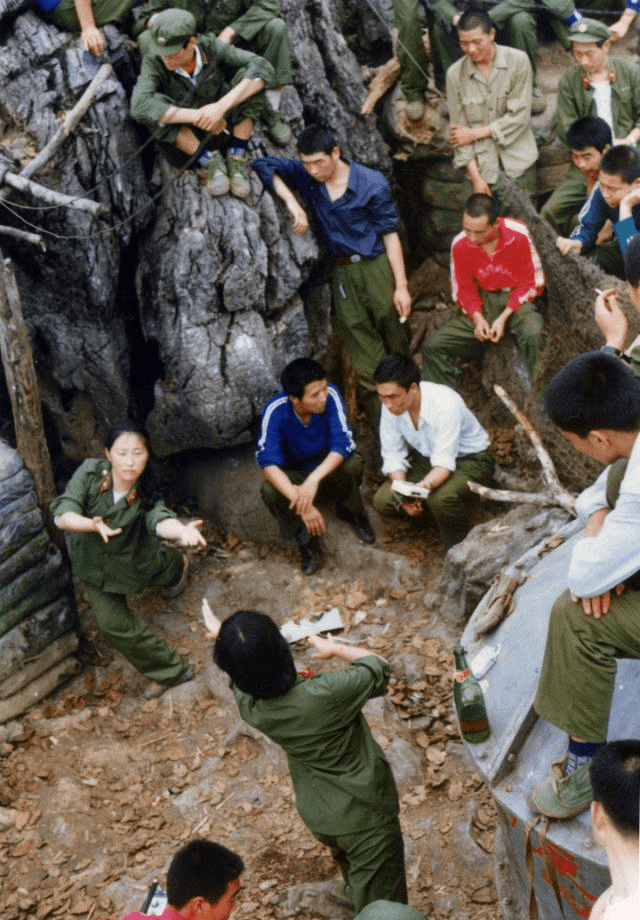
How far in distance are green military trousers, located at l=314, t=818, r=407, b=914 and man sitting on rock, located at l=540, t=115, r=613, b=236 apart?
208 inches

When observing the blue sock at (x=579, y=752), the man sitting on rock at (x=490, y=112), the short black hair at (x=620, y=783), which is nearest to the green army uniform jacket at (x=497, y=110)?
the man sitting on rock at (x=490, y=112)

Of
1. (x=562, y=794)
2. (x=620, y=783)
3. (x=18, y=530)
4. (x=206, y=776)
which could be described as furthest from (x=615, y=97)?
(x=620, y=783)

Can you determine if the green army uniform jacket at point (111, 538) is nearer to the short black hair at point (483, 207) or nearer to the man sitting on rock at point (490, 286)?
the man sitting on rock at point (490, 286)

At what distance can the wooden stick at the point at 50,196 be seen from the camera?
8.73 metres

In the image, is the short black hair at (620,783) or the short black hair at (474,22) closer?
the short black hair at (620,783)

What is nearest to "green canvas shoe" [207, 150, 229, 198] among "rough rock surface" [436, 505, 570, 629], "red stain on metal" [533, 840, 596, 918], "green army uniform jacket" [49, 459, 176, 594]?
"green army uniform jacket" [49, 459, 176, 594]

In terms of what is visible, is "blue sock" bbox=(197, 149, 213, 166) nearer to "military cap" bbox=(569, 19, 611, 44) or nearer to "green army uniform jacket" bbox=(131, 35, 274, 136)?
"green army uniform jacket" bbox=(131, 35, 274, 136)

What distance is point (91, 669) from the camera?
31.0 feet

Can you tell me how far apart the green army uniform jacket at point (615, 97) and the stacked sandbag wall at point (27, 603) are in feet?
17.7

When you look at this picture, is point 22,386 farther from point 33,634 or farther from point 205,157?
point 205,157

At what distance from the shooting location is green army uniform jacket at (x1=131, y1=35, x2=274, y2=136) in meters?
8.76

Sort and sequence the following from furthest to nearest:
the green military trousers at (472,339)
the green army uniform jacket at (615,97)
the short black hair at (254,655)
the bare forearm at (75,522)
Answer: the green army uniform jacket at (615,97) < the green military trousers at (472,339) < the bare forearm at (75,522) < the short black hair at (254,655)

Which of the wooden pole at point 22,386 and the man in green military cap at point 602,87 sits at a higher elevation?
the man in green military cap at point 602,87

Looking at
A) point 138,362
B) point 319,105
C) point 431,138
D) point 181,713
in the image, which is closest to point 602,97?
point 431,138
